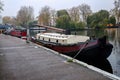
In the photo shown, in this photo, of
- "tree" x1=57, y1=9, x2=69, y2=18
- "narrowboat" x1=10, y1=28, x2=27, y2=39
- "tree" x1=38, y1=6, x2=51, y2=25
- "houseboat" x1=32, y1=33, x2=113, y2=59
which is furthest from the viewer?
"tree" x1=57, y1=9, x2=69, y2=18

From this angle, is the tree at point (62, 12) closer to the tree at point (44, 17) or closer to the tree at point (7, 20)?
the tree at point (44, 17)

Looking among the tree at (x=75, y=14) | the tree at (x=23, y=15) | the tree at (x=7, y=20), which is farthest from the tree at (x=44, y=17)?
the tree at (x=7, y=20)

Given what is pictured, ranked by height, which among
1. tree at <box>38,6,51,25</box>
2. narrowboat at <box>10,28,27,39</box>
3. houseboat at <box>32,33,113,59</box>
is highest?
tree at <box>38,6,51,25</box>

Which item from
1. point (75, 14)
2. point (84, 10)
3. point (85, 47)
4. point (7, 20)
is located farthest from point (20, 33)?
point (7, 20)

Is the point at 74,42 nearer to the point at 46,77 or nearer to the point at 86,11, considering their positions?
the point at 46,77

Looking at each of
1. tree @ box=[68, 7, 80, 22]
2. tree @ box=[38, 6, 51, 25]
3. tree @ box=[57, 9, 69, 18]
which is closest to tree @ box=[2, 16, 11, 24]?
tree @ box=[38, 6, 51, 25]

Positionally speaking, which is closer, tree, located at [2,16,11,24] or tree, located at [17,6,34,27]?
tree, located at [17,6,34,27]

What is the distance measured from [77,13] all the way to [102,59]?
84396mm

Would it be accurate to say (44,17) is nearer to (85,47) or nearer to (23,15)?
(23,15)

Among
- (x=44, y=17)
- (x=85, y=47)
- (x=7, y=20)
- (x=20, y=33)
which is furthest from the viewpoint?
(x=7, y=20)

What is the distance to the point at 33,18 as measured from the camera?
357 ft

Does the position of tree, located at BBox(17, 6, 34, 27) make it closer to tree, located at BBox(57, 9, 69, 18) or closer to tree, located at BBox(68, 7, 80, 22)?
tree, located at BBox(57, 9, 69, 18)

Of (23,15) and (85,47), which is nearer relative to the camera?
(85,47)

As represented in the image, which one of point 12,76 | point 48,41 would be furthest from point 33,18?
point 12,76
